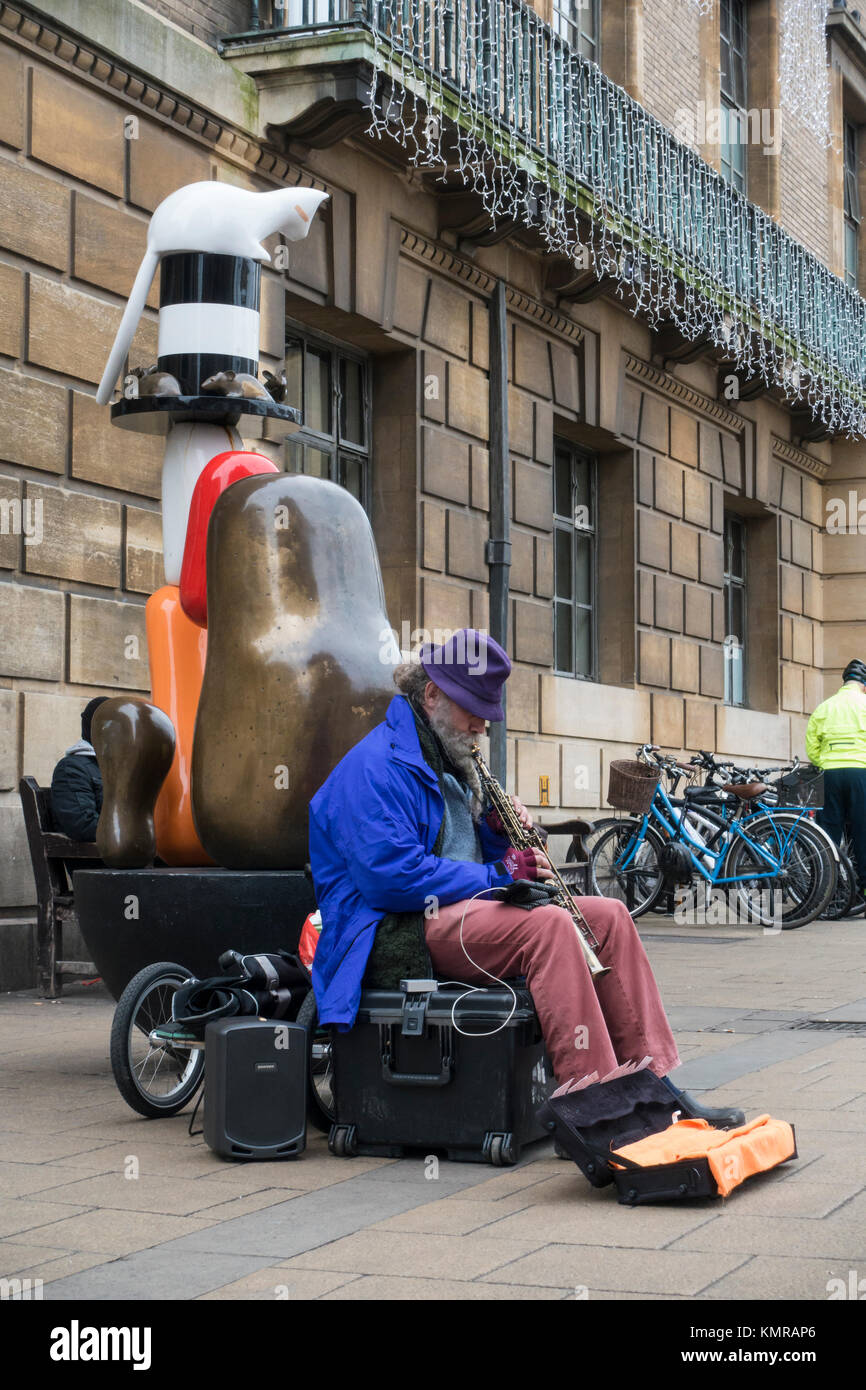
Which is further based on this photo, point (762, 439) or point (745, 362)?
point (762, 439)

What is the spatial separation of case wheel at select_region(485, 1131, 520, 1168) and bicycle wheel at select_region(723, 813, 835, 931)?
27.8 feet

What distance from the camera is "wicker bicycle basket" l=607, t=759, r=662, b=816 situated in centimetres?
1329

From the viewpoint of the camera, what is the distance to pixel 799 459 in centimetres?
2164

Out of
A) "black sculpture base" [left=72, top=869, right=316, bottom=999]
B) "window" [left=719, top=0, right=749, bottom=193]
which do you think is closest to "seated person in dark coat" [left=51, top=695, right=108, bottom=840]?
"black sculpture base" [left=72, top=869, right=316, bottom=999]

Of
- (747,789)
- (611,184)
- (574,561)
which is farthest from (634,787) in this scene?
(611,184)

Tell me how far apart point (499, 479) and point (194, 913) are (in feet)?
29.4

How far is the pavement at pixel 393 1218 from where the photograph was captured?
139 inches

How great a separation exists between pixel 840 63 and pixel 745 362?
663 cm

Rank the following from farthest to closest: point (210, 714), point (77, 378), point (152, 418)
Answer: point (77, 378), point (152, 418), point (210, 714)

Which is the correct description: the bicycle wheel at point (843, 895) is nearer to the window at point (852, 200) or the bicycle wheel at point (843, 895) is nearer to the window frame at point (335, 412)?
the window frame at point (335, 412)

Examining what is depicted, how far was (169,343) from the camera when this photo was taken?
270 inches

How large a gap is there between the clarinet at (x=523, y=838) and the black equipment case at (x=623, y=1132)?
39 centimetres

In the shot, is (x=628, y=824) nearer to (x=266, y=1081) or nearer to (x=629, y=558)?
(x=629, y=558)
